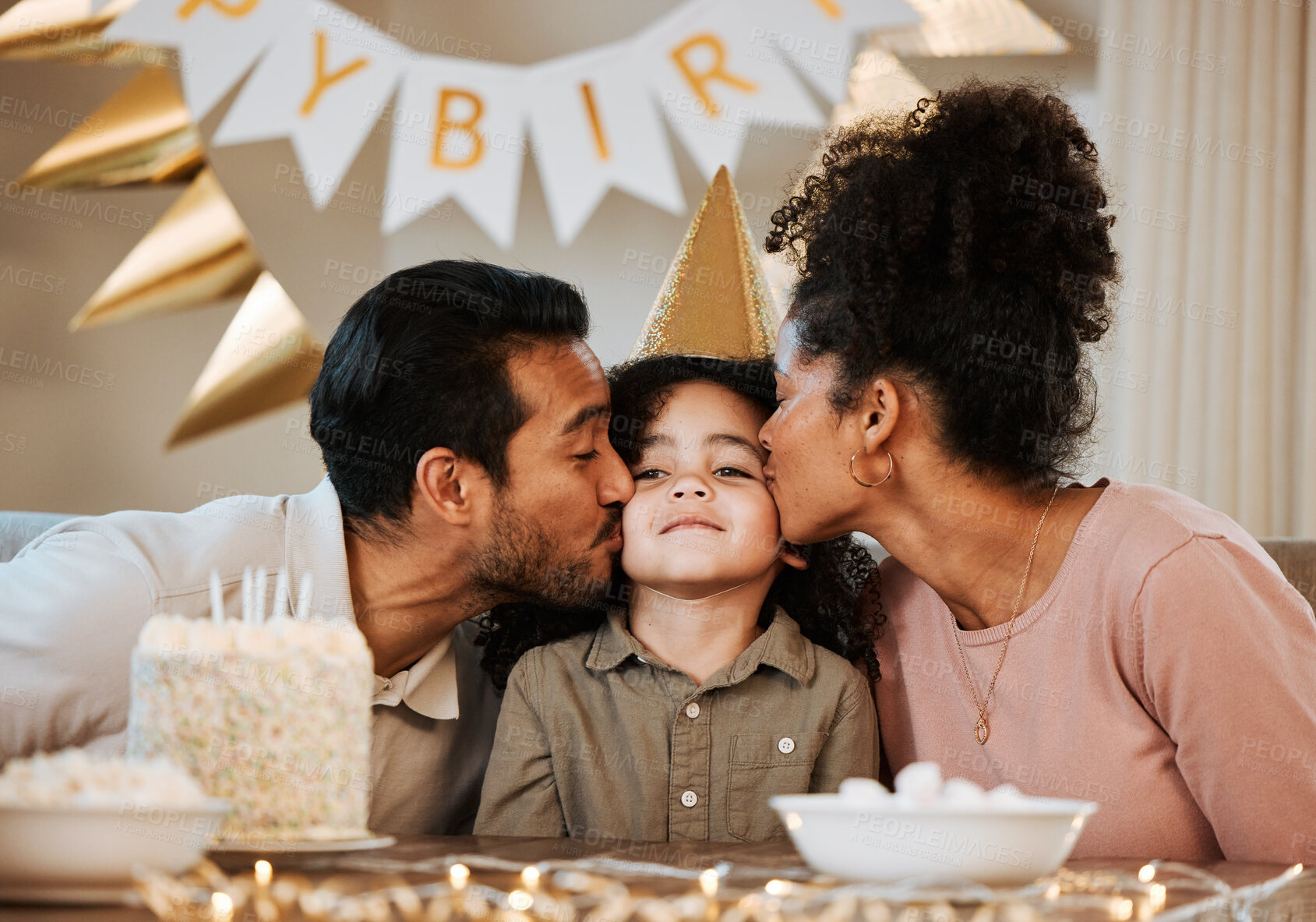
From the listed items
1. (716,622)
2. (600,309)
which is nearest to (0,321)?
(600,309)

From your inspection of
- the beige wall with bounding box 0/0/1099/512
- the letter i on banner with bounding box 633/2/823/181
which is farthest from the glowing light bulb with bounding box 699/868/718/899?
the letter i on banner with bounding box 633/2/823/181

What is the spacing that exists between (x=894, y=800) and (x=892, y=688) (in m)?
0.75

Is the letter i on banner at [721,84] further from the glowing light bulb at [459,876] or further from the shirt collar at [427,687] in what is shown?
the glowing light bulb at [459,876]

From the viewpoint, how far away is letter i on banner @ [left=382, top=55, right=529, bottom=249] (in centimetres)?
313

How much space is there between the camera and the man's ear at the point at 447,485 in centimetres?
144

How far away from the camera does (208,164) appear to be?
2.99 m

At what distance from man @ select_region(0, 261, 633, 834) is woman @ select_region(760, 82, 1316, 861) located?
0.27 meters

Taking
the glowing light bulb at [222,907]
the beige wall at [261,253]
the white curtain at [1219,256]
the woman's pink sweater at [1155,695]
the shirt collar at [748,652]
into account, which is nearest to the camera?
the glowing light bulb at [222,907]

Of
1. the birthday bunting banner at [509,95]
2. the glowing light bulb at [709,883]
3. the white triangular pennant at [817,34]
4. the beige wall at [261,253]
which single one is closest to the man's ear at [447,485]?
the glowing light bulb at [709,883]

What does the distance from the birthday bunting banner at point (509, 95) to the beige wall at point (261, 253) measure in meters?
0.07

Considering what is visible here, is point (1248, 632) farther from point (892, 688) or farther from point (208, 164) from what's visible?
point (208, 164)

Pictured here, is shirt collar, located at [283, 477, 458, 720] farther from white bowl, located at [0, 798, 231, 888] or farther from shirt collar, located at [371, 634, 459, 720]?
white bowl, located at [0, 798, 231, 888]

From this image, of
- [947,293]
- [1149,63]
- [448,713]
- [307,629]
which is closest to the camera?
[307,629]

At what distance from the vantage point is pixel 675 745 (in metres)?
1.34
